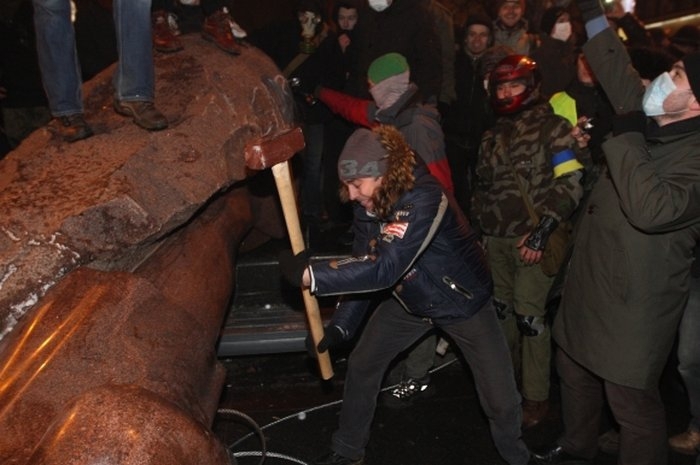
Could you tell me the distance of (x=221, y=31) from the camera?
4.11m

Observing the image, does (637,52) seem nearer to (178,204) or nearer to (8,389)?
(178,204)

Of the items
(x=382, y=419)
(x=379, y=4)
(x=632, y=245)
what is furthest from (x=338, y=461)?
(x=379, y=4)

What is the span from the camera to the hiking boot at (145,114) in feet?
10.1

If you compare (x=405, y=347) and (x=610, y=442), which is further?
(x=610, y=442)

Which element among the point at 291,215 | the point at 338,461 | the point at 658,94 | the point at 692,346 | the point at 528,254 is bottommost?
the point at 338,461

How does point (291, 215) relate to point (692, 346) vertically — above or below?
above

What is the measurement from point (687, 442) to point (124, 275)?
135 inches

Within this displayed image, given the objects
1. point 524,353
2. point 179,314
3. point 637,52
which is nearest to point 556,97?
point 637,52

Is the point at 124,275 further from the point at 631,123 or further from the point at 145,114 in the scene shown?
the point at 631,123

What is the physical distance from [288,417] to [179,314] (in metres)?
1.86

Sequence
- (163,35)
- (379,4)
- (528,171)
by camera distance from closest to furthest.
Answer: (528,171) < (163,35) < (379,4)

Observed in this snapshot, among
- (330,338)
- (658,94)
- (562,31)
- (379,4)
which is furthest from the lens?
(562,31)

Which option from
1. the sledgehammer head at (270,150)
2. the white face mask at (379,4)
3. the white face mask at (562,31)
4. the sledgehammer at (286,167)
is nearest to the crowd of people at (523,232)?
the sledgehammer at (286,167)

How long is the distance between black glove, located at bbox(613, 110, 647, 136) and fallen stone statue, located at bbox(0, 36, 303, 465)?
1545 millimetres
